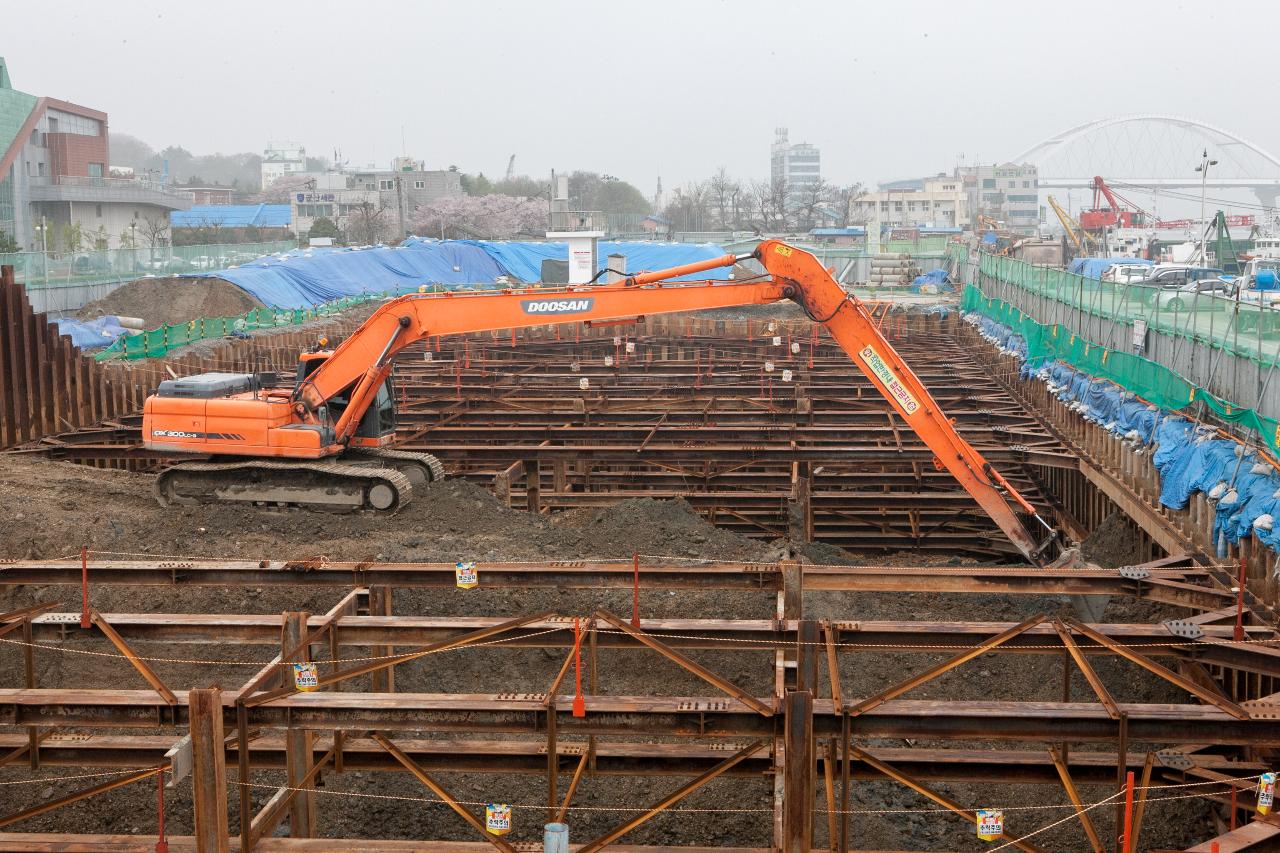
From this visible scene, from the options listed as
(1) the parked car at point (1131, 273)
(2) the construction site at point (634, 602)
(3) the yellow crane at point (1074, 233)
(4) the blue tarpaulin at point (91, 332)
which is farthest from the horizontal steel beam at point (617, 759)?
(3) the yellow crane at point (1074, 233)

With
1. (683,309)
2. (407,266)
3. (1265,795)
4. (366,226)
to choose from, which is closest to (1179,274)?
(683,309)

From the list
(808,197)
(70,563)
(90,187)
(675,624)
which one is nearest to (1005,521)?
(675,624)

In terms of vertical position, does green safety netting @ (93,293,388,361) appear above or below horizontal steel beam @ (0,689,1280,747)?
above

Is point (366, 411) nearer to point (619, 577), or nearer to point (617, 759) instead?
point (619, 577)

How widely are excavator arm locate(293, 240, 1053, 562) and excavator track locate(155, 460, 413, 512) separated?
61 cm

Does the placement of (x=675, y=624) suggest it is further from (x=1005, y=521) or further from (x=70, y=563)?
(x=1005, y=521)

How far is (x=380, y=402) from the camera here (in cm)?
1858

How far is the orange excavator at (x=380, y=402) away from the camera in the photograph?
16203 mm

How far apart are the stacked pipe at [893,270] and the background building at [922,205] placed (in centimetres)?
5182

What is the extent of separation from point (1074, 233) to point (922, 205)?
38.2 m

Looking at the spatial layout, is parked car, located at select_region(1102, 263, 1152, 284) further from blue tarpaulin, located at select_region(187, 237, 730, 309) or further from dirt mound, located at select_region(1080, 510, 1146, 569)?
dirt mound, located at select_region(1080, 510, 1146, 569)

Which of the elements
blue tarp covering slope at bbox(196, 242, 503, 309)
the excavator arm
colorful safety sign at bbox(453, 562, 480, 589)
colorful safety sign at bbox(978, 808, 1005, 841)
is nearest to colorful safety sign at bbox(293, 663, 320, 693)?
colorful safety sign at bbox(453, 562, 480, 589)

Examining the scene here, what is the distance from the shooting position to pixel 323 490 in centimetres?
1805

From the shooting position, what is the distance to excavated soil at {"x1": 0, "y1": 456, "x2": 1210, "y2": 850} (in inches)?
413
